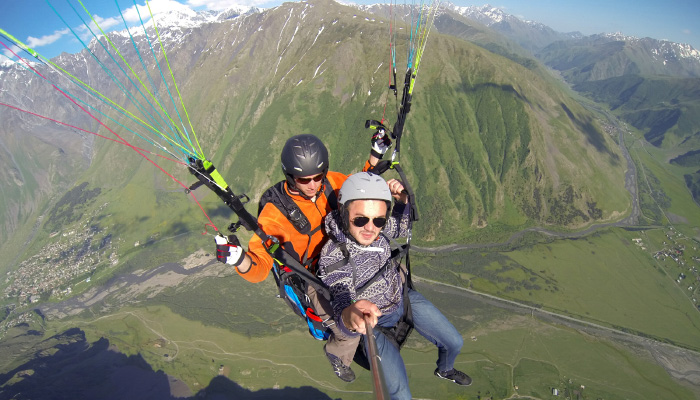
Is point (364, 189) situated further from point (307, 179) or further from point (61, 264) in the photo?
point (61, 264)

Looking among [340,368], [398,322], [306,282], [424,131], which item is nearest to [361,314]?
[306,282]

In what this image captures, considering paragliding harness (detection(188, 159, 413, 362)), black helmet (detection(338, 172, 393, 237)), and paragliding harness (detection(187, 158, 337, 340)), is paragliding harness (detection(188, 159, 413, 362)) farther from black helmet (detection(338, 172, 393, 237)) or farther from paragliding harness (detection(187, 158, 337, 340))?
black helmet (detection(338, 172, 393, 237))

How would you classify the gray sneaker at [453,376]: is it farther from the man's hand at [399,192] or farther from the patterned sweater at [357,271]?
the man's hand at [399,192]

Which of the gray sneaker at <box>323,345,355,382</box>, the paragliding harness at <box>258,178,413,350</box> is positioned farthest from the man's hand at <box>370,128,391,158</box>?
the gray sneaker at <box>323,345,355,382</box>

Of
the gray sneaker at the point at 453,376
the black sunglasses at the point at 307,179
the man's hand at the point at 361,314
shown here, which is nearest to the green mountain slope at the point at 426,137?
the gray sneaker at the point at 453,376

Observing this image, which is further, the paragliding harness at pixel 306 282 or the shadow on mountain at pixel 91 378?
the shadow on mountain at pixel 91 378

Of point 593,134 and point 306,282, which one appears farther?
point 593,134
